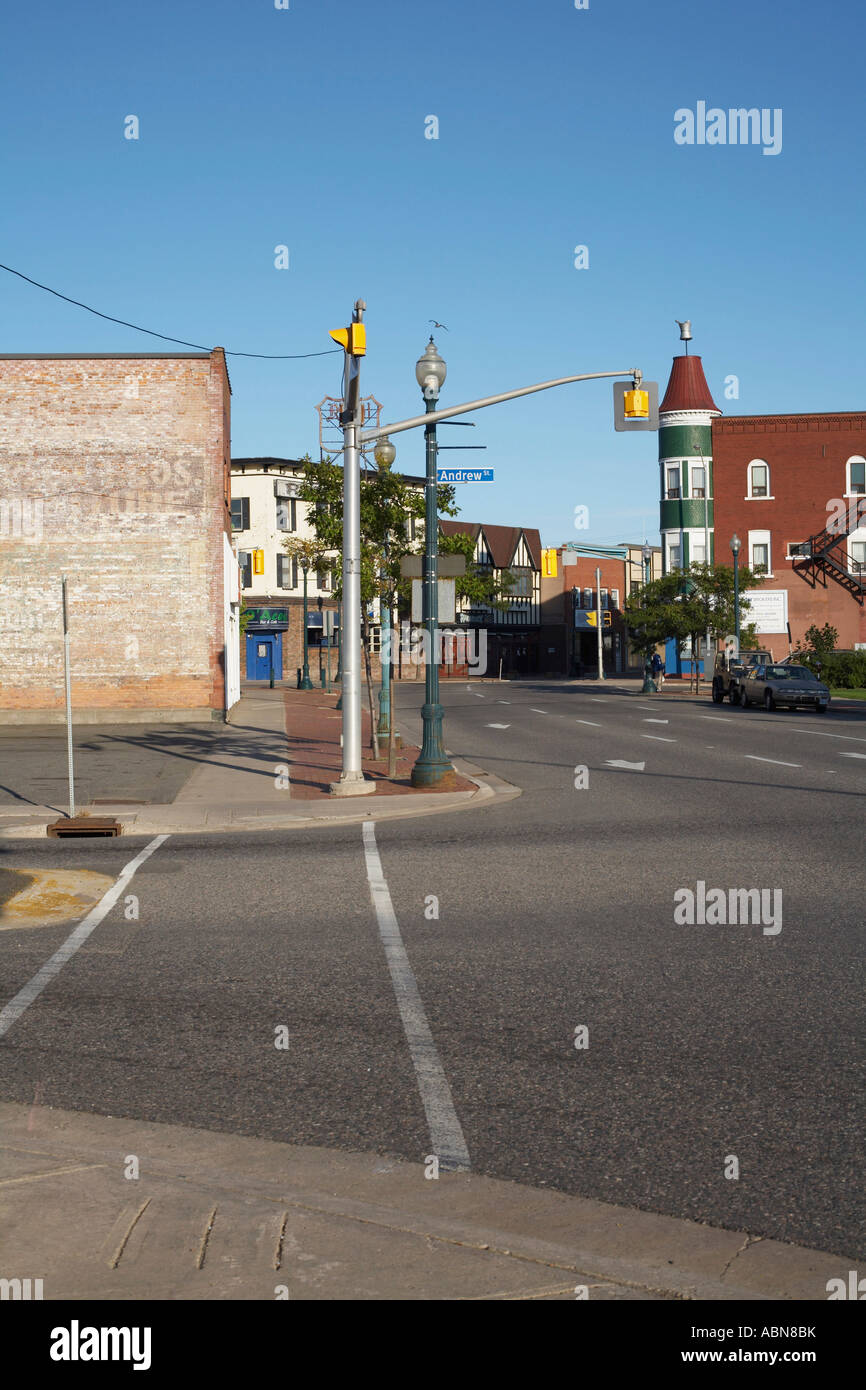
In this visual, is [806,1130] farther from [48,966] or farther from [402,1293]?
[48,966]

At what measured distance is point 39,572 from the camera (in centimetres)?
3625

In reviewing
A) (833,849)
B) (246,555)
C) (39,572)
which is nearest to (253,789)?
(833,849)

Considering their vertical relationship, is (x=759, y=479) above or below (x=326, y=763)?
above

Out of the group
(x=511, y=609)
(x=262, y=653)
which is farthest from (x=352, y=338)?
(x=511, y=609)

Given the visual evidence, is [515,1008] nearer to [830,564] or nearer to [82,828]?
[82,828]

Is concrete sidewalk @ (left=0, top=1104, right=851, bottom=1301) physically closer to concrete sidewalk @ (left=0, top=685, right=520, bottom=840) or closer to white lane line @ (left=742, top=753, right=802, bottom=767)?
concrete sidewalk @ (left=0, top=685, right=520, bottom=840)

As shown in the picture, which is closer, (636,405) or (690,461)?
(636,405)

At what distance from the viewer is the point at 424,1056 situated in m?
6.32

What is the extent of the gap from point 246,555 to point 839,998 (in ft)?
185

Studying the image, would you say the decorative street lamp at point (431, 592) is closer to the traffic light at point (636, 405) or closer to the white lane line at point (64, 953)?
→ the traffic light at point (636, 405)

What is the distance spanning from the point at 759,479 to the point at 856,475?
5145 mm

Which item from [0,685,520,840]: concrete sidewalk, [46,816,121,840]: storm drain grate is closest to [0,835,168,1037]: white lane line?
[46,816,121,840]: storm drain grate

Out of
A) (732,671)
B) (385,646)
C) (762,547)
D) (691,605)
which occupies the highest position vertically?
Answer: (762,547)

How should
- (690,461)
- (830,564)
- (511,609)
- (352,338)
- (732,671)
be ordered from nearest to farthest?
1. (352,338)
2. (732,671)
3. (830,564)
4. (690,461)
5. (511,609)
